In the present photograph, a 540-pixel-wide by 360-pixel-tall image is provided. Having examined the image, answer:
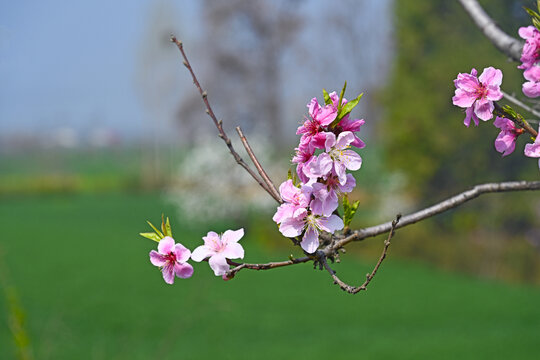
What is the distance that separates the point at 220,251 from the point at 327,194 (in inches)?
8.6

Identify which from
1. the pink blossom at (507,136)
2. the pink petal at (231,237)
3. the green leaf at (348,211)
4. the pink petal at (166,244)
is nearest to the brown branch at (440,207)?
the green leaf at (348,211)

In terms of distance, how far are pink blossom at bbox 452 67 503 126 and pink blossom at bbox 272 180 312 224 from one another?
35cm

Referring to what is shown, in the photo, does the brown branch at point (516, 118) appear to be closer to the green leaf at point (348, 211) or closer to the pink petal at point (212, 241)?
the green leaf at point (348, 211)

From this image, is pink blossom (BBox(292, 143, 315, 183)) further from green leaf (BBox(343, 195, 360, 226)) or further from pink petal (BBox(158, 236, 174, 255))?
pink petal (BBox(158, 236, 174, 255))

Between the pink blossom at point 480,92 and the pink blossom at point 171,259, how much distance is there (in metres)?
0.59

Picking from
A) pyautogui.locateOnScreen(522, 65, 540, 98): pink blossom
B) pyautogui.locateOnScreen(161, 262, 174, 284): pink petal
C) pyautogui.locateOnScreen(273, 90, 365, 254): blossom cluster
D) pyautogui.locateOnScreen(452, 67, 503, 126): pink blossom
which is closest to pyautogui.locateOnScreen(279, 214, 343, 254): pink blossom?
pyautogui.locateOnScreen(273, 90, 365, 254): blossom cluster

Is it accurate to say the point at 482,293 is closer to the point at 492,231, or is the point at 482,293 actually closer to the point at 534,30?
the point at 492,231

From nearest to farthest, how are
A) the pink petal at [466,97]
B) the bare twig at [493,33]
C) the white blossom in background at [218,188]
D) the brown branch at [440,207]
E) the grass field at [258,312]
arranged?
the pink petal at [466,97] → the brown branch at [440,207] → the bare twig at [493,33] → the grass field at [258,312] → the white blossom in background at [218,188]

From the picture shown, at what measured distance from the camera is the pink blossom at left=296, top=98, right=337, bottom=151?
1.08m

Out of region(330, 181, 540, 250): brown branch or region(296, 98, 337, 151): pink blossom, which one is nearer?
region(296, 98, 337, 151): pink blossom

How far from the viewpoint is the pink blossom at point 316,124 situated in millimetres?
1085

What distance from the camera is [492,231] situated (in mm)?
10789

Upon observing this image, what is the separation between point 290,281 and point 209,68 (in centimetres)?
1409

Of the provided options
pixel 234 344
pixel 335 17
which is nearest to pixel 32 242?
pixel 234 344
